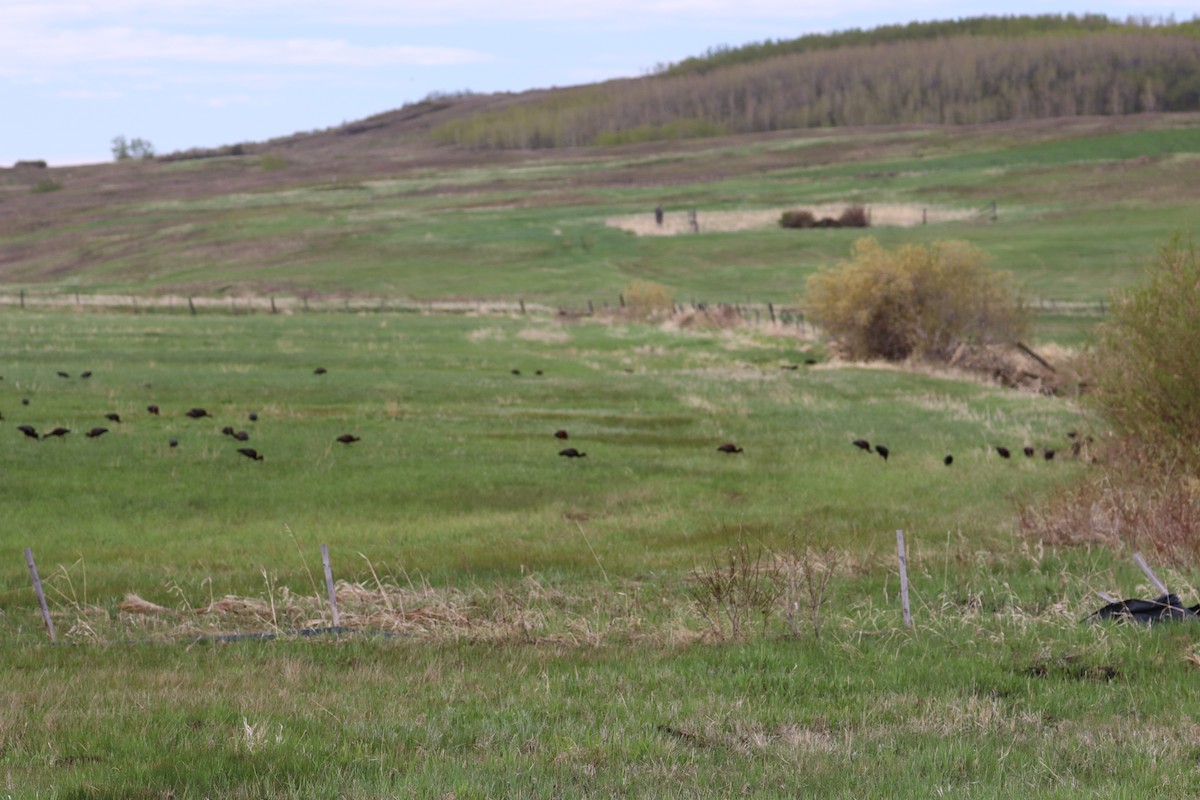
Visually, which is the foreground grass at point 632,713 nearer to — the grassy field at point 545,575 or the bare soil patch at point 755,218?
the grassy field at point 545,575

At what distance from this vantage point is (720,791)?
7035 millimetres

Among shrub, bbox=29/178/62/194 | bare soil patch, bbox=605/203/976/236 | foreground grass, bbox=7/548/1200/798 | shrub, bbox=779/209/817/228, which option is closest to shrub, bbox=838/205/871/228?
bare soil patch, bbox=605/203/976/236

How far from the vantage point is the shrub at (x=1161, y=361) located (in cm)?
2086

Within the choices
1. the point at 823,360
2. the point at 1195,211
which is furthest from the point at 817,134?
the point at 823,360

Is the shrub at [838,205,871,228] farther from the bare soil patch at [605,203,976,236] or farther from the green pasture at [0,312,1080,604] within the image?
the green pasture at [0,312,1080,604]

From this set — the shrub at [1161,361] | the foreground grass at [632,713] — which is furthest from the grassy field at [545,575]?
the shrub at [1161,361]

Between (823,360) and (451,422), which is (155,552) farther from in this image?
(823,360)

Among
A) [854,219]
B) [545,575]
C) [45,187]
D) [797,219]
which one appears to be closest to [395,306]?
[797,219]

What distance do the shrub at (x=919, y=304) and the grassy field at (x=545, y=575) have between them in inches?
125

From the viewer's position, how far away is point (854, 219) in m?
106

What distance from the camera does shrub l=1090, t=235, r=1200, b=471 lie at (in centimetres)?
2086

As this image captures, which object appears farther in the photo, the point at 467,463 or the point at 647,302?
the point at 647,302

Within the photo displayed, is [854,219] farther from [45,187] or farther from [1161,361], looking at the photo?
[45,187]

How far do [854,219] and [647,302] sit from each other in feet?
142
